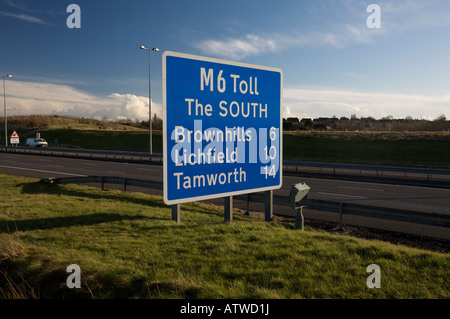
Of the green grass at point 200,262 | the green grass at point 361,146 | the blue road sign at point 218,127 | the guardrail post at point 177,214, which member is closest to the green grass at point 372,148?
the green grass at point 361,146

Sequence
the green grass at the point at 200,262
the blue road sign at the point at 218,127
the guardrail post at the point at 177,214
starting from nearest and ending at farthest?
the green grass at the point at 200,262 < the blue road sign at the point at 218,127 < the guardrail post at the point at 177,214

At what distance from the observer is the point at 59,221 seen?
825 centimetres

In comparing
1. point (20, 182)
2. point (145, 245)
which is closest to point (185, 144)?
point (145, 245)

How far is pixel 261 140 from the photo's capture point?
7.71m

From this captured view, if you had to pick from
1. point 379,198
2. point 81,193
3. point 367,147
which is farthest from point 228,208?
point 367,147

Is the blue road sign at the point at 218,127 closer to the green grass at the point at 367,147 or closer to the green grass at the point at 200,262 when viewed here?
the green grass at the point at 200,262

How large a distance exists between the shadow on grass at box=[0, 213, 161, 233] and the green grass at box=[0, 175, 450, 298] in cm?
4

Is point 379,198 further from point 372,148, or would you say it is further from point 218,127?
point 372,148

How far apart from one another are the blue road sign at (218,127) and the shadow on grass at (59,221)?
8.80 ft

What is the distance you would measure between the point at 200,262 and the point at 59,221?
4.63 meters

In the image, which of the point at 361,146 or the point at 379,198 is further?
the point at 361,146

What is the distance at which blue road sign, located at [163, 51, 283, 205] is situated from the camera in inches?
243

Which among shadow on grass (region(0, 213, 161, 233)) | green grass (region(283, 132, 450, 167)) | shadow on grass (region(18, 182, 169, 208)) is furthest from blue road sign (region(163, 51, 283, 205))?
green grass (region(283, 132, 450, 167))

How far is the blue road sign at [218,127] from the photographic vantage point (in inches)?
243
